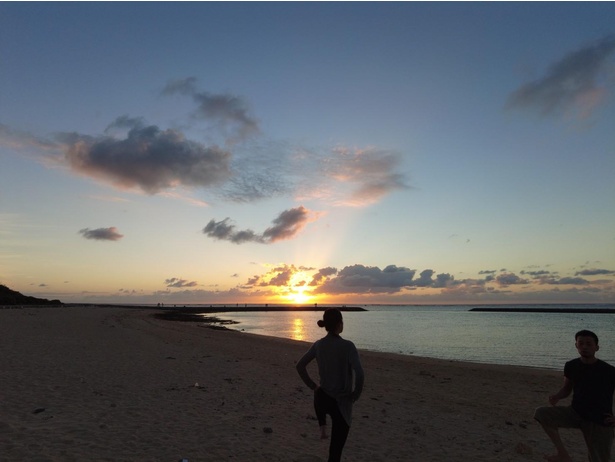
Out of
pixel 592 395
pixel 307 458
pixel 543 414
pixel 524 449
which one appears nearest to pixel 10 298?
pixel 307 458

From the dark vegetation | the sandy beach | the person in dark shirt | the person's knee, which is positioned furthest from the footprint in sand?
the dark vegetation

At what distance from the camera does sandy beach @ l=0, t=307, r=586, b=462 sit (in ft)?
22.9

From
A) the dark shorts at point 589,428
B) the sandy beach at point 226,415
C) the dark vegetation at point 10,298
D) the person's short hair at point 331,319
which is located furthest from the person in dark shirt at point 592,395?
the dark vegetation at point 10,298

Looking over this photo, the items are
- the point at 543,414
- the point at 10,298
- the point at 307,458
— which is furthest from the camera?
the point at 10,298

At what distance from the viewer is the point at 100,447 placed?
6.69m

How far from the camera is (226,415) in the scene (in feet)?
30.1

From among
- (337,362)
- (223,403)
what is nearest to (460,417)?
(223,403)

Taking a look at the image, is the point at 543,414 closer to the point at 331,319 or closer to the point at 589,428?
the point at 589,428

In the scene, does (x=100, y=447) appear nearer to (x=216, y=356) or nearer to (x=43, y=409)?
(x=43, y=409)

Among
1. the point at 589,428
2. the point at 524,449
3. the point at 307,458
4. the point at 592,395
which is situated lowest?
the point at 524,449

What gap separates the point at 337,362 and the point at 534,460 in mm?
4977

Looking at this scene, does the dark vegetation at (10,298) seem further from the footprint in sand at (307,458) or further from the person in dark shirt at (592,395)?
the person in dark shirt at (592,395)

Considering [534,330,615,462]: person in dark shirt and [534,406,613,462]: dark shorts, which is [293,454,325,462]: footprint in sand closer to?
[534,406,613,462]: dark shorts

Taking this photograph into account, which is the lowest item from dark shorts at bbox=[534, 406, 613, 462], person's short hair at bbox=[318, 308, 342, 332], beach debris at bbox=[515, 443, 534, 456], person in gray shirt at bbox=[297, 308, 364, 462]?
beach debris at bbox=[515, 443, 534, 456]
